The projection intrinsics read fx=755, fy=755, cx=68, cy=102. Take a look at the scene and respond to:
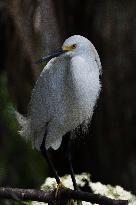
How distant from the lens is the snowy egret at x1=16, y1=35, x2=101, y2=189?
62.4 inches

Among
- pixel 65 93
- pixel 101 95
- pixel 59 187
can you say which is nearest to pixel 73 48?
pixel 65 93

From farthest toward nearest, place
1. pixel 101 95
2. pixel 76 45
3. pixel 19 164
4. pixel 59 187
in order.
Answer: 1. pixel 19 164
2. pixel 101 95
3. pixel 59 187
4. pixel 76 45

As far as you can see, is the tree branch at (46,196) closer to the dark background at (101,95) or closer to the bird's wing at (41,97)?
the bird's wing at (41,97)

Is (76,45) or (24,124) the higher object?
(76,45)

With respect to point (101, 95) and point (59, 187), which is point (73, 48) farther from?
point (101, 95)

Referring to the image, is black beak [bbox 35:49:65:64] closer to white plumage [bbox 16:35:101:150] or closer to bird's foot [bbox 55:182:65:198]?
white plumage [bbox 16:35:101:150]

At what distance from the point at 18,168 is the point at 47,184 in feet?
5.38

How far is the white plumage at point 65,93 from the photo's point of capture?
1602 millimetres

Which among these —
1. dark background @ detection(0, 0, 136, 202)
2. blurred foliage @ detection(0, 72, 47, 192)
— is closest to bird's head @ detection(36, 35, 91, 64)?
dark background @ detection(0, 0, 136, 202)

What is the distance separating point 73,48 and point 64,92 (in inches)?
7.6

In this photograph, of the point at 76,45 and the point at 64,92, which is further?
the point at 64,92

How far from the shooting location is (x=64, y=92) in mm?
1744

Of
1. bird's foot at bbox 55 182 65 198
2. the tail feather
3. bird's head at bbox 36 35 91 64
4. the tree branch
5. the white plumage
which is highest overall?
bird's head at bbox 36 35 91 64

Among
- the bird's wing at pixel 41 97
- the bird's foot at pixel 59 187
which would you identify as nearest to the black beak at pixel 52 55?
the bird's wing at pixel 41 97
